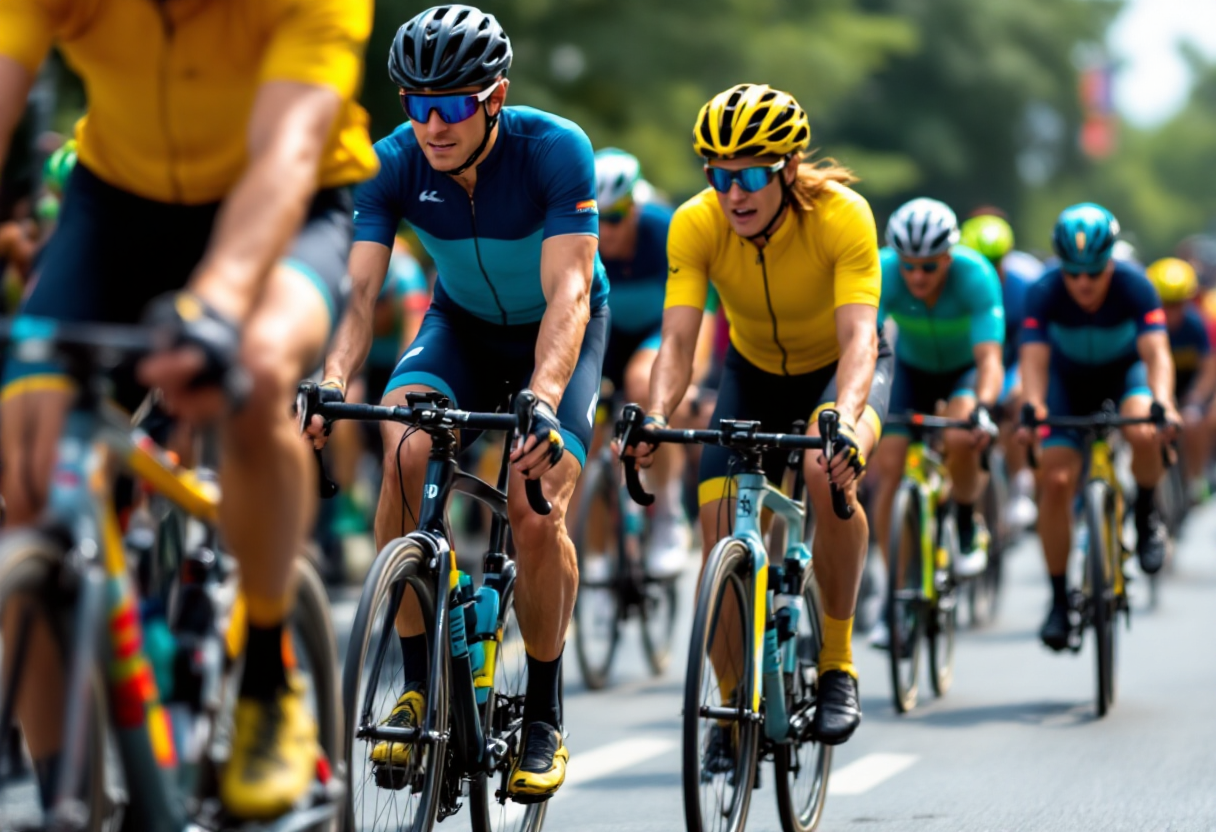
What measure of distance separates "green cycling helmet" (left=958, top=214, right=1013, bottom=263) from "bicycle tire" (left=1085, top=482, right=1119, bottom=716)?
128 inches

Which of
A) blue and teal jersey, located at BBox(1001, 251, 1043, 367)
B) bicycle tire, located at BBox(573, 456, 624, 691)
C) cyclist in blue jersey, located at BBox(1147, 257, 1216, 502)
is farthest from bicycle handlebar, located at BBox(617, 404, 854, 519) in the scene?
cyclist in blue jersey, located at BBox(1147, 257, 1216, 502)

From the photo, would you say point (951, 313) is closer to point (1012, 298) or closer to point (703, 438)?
point (1012, 298)

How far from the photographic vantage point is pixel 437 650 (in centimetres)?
495

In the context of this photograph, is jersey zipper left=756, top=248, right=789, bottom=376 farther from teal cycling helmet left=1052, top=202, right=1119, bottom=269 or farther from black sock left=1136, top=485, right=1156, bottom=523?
black sock left=1136, top=485, right=1156, bottom=523

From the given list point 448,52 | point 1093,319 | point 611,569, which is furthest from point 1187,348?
point 448,52

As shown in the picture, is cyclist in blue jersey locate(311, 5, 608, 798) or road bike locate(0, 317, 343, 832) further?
cyclist in blue jersey locate(311, 5, 608, 798)

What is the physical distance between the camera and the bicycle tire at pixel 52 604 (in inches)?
126

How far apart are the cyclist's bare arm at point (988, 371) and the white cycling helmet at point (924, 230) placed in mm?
526

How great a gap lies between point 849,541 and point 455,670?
74.7 inches

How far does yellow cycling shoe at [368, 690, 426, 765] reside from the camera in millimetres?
4867

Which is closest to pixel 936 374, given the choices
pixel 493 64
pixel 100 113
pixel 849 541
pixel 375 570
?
pixel 849 541

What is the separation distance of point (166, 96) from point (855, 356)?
9.81 feet

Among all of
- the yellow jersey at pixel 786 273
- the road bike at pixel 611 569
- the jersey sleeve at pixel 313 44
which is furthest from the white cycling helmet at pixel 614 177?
the jersey sleeve at pixel 313 44

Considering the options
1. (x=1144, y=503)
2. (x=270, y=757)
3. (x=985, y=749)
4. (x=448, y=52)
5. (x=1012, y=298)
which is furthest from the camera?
(x=1012, y=298)
